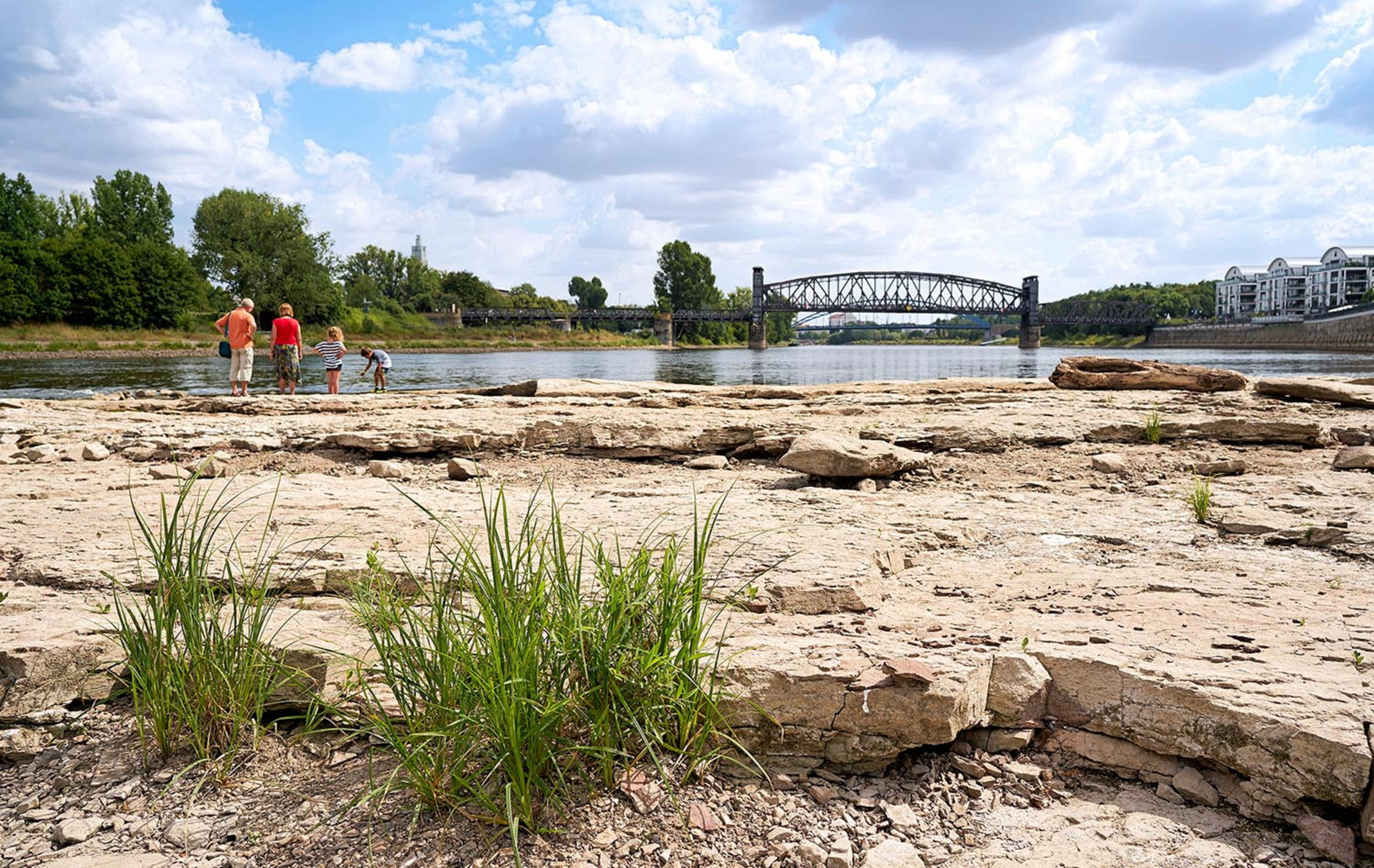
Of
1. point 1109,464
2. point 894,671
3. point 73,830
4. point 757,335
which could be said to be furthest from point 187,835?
point 757,335

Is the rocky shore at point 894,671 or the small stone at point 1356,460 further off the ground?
the small stone at point 1356,460

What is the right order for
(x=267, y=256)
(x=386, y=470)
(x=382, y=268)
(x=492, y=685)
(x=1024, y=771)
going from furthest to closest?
(x=382, y=268) < (x=267, y=256) < (x=386, y=470) < (x=1024, y=771) < (x=492, y=685)

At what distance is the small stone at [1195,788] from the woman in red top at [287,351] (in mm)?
16914

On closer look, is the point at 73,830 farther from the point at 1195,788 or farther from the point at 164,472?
the point at 164,472

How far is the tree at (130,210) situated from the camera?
3415 inches

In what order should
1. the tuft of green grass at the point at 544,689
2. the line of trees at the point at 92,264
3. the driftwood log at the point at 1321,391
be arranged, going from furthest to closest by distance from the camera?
1. the line of trees at the point at 92,264
2. the driftwood log at the point at 1321,391
3. the tuft of green grass at the point at 544,689

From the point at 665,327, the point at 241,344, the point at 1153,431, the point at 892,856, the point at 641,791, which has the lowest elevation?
the point at 892,856

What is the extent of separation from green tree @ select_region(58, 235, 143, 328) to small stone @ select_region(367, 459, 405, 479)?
235 feet

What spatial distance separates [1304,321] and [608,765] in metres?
105

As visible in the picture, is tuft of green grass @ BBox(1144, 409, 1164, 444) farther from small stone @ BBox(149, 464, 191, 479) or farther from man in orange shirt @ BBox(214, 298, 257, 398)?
man in orange shirt @ BBox(214, 298, 257, 398)

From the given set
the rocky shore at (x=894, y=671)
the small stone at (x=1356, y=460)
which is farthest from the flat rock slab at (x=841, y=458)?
the small stone at (x=1356, y=460)

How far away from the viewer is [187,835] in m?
2.66

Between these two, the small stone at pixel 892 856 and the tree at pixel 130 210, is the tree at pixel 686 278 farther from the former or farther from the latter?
the small stone at pixel 892 856

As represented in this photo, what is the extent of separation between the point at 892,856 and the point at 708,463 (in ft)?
19.2
